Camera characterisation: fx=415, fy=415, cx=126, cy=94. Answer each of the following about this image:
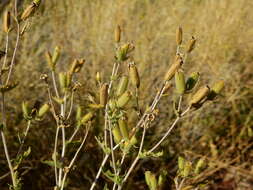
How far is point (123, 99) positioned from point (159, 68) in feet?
4.06

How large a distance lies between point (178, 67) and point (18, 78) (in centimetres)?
125

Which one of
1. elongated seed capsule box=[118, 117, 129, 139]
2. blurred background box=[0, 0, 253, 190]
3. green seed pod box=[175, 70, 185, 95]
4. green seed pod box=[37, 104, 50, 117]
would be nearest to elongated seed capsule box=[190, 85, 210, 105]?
green seed pod box=[175, 70, 185, 95]

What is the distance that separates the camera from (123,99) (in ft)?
2.64

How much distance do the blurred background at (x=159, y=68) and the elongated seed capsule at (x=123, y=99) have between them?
1.02 m

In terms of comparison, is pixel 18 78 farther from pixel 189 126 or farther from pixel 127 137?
pixel 127 137

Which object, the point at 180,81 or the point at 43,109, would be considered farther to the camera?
the point at 43,109

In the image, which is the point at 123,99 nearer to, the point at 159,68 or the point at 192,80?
the point at 192,80

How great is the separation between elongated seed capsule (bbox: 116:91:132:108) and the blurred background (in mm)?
1018

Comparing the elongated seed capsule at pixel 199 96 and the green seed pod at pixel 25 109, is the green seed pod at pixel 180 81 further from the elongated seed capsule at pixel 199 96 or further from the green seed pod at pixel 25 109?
the green seed pod at pixel 25 109

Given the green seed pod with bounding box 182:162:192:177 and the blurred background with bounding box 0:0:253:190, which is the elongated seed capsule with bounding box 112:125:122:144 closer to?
the green seed pod with bounding box 182:162:192:177

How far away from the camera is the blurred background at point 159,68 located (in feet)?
6.10

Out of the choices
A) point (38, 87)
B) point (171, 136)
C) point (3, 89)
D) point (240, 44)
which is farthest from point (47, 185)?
point (240, 44)

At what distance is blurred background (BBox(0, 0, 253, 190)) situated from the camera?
186cm

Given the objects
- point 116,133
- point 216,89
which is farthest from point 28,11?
point 216,89
